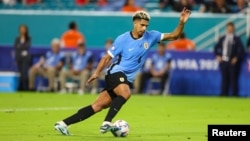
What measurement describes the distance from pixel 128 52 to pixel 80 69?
1504cm

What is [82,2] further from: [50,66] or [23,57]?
[50,66]

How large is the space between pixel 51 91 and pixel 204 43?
7.09 metres

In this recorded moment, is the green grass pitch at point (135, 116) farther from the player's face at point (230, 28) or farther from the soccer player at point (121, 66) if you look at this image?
the player's face at point (230, 28)

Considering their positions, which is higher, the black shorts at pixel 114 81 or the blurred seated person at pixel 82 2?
the blurred seated person at pixel 82 2

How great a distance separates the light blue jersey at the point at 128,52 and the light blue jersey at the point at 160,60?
46.0 ft

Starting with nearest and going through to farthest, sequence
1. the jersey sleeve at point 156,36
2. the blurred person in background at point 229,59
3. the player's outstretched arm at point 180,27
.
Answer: the player's outstretched arm at point 180,27 < the jersey sleeve at point 156,36 < the blurred person in background at point 229,59

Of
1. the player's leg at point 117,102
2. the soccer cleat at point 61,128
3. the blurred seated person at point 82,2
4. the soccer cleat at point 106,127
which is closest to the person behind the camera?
the soccer cleat at point 106,127

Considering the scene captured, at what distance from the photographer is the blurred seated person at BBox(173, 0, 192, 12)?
3148cm

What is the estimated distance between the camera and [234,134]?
440 inches

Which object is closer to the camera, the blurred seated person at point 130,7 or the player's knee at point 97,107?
the player's knee at point 97,107

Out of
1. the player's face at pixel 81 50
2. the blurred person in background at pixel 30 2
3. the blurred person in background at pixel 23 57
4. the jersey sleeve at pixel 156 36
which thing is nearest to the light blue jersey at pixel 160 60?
the player's face at pixel 81 50

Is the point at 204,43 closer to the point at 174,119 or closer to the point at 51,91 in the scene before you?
the point at 51,91

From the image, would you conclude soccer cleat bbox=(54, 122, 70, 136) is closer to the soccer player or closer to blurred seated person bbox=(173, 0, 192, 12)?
the soccer player

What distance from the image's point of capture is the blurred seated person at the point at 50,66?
29.4 metres
